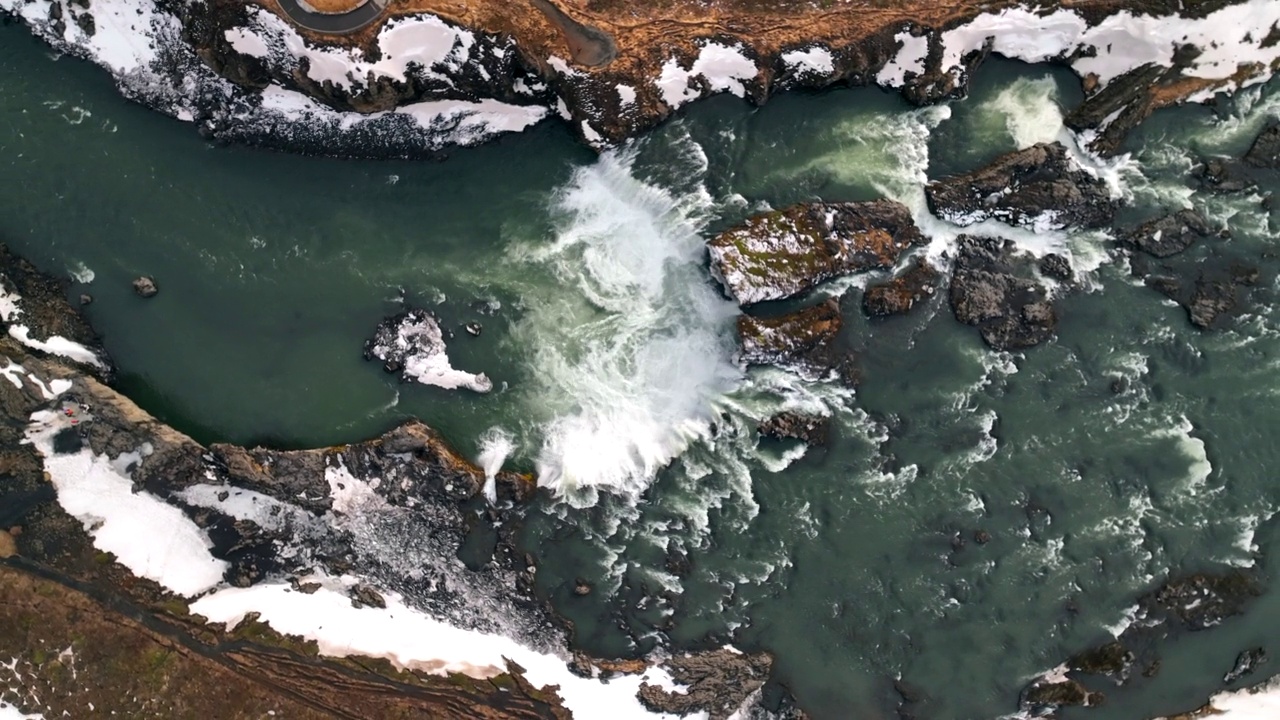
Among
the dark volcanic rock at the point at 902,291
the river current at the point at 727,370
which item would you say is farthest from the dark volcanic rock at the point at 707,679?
the dark volcanic rock at the point at 902,291

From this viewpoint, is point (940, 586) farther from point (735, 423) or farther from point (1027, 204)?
point (1027, 204)

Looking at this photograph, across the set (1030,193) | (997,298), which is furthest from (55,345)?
(1030,193)

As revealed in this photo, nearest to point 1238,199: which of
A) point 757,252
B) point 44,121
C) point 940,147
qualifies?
point 940,147

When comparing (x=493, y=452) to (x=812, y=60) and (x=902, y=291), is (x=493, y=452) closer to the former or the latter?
(x=902, y=291)

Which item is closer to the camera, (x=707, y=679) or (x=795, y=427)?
(x=795, y=427)

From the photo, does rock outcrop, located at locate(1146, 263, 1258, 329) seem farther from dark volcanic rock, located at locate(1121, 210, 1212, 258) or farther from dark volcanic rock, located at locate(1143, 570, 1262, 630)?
dark volcanic rock, located at locate(1143, 570, 1262, 630)
